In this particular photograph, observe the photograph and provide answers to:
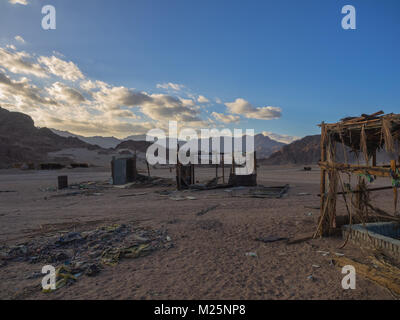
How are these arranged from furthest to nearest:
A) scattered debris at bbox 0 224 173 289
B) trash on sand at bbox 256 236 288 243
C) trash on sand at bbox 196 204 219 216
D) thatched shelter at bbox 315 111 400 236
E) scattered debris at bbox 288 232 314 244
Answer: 1. trash on sand at bbox 196 204 219 216
2. trash on sand at bbox 256 236 288 243
3. scattered debris at bbox 288 232 314 244
4. thatched shelter at bbox 315 111 400 236
5. scattered debris at bbox 0 224 173 289

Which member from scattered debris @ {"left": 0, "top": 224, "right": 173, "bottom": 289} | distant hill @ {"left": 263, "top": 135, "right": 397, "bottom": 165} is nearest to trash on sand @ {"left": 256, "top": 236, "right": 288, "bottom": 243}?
scattered debris @ {"left": 0, "top": 224, "right": 173, "bottom": 289}

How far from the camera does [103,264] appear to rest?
16.8 ft

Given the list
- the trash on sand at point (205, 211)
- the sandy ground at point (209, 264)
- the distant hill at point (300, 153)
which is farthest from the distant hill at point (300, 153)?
the sandy ground at point (209, 264)

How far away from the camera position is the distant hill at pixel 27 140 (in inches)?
2253

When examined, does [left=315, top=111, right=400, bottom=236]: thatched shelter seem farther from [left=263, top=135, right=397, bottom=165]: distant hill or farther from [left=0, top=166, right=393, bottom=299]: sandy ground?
[left=263, top=135, right=397, bottom=165]: distant hill

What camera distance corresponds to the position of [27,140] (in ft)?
247

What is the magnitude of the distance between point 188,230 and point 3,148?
2498 inches

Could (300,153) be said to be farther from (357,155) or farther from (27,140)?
(27,140)

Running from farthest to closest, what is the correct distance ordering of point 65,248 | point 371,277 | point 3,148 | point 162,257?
point 3,148 < point 65,248 < point 162,257 < point 371,277

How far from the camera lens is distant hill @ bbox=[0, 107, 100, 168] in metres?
57.2

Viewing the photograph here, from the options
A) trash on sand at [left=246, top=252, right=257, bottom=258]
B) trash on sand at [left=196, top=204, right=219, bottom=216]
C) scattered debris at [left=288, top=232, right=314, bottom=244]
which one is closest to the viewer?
trash on sand at [left=246, top=252, right=257, bottom=258]

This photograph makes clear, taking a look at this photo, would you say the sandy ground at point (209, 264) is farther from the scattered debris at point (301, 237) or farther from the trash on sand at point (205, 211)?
the trash on sand at point (205, 211)
